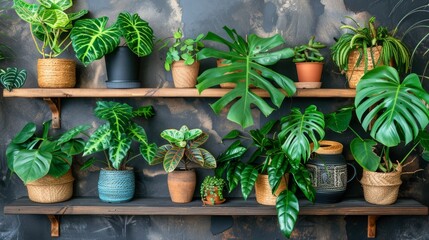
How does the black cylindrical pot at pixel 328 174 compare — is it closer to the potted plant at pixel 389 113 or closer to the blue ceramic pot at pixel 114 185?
the potted plant at pixel 389 113

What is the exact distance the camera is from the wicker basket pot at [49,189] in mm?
1923

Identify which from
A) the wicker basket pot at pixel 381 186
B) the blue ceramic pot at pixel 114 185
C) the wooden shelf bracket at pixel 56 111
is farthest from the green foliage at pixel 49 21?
the wicker basket pot at pixel 381 186

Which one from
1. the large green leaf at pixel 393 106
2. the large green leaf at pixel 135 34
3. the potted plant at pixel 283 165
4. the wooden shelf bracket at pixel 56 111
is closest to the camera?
the large green leaf at pixel 393 106

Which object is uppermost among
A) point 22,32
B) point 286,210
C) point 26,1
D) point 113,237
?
point 26,1

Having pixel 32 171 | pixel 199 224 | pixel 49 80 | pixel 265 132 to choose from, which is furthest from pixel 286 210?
pixel 49 80

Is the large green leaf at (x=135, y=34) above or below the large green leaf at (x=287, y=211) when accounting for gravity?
above

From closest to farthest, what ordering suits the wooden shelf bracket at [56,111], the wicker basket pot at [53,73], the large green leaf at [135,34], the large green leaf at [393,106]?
1. the large green leaf at [393,106]
2. the large green leaf at [135,34]
3. the wicker basket pot at [53,73]
4. the wooden shelf bracket at [56,111]

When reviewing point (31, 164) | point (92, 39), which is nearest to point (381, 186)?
point (92, 39)

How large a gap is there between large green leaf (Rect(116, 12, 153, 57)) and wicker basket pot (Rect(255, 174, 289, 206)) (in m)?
0.77

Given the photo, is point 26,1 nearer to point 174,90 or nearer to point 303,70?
point 174,90

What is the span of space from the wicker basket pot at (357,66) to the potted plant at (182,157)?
73 cm

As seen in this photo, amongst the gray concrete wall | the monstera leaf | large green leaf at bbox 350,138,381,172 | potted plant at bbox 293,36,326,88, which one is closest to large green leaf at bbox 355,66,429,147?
large green leaf at bbox 350,138,381,172

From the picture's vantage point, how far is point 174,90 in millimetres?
1903

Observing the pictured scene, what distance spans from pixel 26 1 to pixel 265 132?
1341 millimetres
